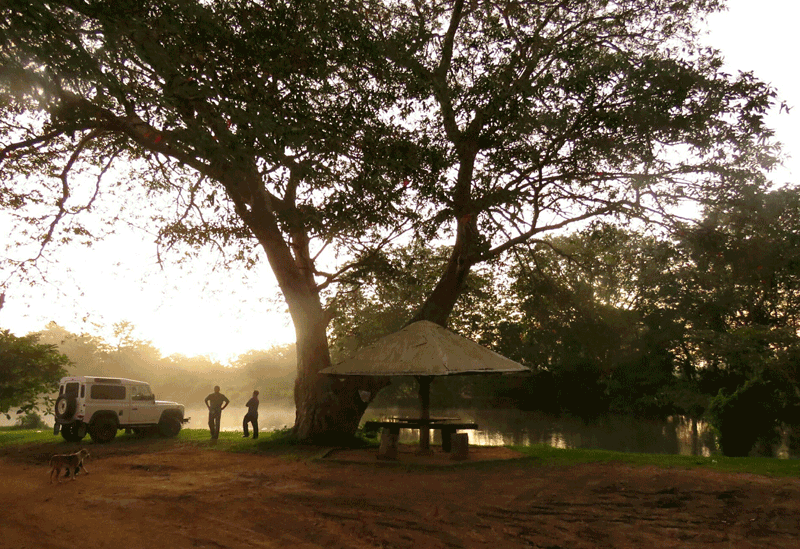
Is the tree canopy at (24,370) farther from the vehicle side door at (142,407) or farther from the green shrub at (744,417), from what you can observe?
the green shrub at (744,417)

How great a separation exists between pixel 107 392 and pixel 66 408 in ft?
3.53

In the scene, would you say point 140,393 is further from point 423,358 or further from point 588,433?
point 588,433

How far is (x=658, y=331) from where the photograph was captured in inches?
1420

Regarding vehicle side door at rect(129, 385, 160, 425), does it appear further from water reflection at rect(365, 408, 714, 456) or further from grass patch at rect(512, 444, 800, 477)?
grass patch at rect(512, 444, 800, 477)

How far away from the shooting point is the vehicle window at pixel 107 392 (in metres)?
16.5

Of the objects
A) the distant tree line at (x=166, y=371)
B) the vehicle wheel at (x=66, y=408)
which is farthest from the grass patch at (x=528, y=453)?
the distant tree line at (x=166, y=371)

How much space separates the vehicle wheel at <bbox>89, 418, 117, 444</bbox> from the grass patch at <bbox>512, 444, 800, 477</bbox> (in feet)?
36.8

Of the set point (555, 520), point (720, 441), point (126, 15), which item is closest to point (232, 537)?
point (555, 520)

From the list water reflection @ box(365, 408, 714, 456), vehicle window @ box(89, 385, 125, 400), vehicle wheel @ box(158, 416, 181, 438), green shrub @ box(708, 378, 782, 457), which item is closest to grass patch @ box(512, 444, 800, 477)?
green shrub @ box(708, 378, 782, 457)

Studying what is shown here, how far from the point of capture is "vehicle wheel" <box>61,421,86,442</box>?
1630 cm

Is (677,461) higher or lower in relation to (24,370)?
lower

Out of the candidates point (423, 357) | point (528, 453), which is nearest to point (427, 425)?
point (423, 357)

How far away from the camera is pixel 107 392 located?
16.8 metres

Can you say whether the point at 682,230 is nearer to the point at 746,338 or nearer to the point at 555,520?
the point at 555,520
